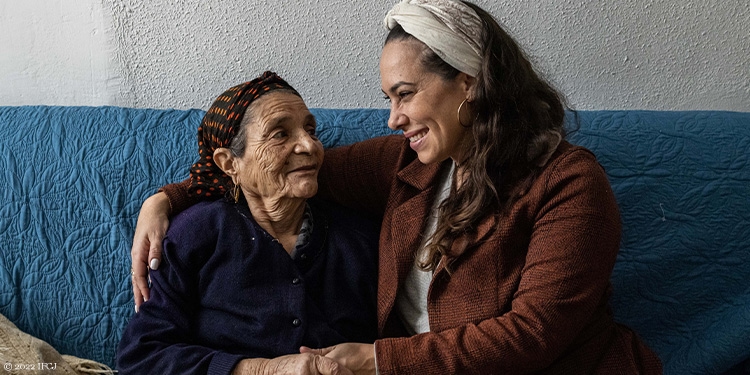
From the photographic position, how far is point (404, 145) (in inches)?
69.7

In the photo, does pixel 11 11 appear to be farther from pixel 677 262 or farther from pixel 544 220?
pixel 677 262

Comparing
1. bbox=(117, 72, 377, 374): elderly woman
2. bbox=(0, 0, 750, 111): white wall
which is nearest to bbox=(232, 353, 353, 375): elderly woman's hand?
bbox=(117, 72, 377, 374): elderly woman

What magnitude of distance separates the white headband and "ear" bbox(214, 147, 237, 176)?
491 mm

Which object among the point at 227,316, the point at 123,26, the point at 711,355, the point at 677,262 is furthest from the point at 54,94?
the point at 711,355

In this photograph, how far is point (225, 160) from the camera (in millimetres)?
1675

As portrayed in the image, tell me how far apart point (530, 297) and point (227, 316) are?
663mm

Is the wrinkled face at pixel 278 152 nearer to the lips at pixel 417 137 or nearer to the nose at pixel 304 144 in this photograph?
the nose at pixel 304 144

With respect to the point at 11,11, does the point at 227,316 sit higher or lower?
lower

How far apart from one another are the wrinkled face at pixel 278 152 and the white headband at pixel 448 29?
1.08 ft

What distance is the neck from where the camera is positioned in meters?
1.67

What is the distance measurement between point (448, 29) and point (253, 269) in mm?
674

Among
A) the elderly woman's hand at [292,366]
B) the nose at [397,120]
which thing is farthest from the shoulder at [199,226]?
the nose at [397,120]

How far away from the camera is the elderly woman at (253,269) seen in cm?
Result: 156

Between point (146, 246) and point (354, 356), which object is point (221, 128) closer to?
point (146, 246)
